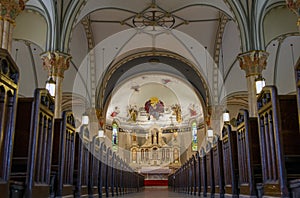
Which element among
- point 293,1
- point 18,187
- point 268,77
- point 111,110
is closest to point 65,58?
point 293,1

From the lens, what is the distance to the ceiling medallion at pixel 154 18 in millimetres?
14253

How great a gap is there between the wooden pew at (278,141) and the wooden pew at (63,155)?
2826mm

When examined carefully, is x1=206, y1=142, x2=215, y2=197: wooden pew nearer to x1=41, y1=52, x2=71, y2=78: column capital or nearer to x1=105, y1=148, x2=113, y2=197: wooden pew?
x1=105, y1=148, x2=113, y2=197: wooden pew

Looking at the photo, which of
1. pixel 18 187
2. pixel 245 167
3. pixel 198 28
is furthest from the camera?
pixel 198 28

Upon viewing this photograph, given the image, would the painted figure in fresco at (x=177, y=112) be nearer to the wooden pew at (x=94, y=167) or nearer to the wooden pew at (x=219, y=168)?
the wooden pew at (x=94, y=167)

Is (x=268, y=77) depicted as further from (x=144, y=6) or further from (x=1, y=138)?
(x=1, y=138)

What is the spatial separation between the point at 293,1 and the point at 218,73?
1041cm

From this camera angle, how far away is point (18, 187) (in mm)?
3230

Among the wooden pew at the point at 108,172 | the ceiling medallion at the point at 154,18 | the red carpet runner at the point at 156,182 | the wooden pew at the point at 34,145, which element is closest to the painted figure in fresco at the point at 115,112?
the red carpet runner at the point at 156,182

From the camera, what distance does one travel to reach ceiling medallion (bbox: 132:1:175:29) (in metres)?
14.3

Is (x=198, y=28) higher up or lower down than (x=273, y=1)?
higher up

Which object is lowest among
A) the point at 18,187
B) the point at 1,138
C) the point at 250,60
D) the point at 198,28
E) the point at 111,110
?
the point at 18,187

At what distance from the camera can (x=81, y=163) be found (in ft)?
19.7

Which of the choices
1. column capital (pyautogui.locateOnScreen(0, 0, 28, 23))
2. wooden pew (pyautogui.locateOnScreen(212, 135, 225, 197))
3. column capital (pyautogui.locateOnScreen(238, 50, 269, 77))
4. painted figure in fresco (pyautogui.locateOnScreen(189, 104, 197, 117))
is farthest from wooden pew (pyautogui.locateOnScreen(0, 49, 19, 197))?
painted figure in fresco (pyautogui.locateOnScreen(189, 104, 197, 117))
